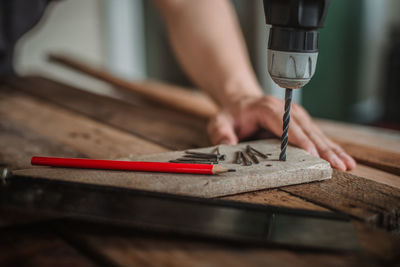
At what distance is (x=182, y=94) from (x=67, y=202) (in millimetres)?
1101

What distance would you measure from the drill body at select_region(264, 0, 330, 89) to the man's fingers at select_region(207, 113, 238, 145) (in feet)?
0.82

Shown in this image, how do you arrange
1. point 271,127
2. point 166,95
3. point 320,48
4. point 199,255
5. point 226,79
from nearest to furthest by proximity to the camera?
point 199,255
point 271,127
point 226,79
point 166,95
point 320,48

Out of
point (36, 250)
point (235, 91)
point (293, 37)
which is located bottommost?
point (36, 250)

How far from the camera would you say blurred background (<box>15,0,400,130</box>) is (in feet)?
10.3

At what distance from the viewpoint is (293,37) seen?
0.56 m

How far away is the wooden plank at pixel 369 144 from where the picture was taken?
2.50 ft

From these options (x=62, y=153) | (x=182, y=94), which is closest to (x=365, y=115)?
(x=182, y=94)

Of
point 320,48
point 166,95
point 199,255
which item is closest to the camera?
point 199,255

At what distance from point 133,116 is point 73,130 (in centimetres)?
18

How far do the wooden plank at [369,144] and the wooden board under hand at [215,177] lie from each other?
18cm

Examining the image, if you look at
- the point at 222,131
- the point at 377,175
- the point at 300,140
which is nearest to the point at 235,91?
the point at 222,131

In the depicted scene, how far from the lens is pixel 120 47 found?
3.66 meters

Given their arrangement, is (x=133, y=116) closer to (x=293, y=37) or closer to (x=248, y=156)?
(x=248, y=156)

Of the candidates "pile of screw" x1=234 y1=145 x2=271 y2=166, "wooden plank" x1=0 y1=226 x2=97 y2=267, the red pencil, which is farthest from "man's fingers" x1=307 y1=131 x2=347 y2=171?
"wooden plank" x1=0 y1=226 x2=97 y2=267
